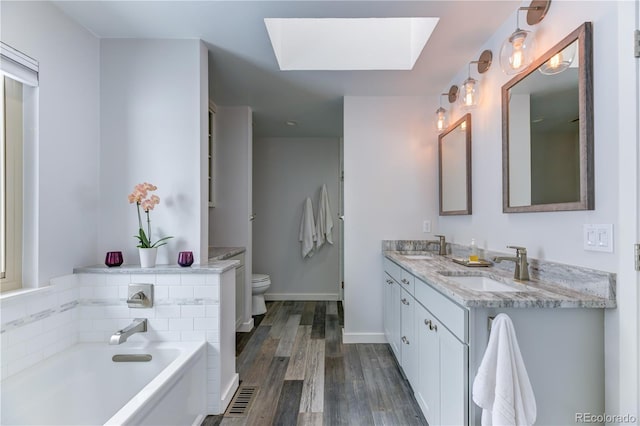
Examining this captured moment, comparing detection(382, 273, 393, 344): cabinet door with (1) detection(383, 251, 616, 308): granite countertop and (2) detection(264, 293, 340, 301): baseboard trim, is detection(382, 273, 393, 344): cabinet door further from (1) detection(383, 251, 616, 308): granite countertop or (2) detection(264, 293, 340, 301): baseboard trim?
(2) detection(264, 293, 340, 301): baseboard trim

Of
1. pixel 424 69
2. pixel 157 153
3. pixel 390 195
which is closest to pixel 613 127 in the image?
pixel 424 69

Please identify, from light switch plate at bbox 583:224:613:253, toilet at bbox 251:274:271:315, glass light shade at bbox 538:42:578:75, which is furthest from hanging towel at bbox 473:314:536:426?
toilet at bbox 251:274:271:315

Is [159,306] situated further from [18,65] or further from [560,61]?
[560,61]

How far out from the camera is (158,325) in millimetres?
1929

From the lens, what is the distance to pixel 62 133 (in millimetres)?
1828

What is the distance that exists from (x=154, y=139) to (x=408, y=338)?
2140 millimetres

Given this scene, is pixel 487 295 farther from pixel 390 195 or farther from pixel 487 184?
pixel 390 195

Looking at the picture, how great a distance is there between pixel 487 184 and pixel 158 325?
7.54ft

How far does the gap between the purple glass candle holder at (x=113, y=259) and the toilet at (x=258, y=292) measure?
1.92 metres

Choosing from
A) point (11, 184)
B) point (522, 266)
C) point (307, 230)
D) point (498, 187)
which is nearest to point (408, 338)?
point (522, 266)

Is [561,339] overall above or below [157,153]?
below

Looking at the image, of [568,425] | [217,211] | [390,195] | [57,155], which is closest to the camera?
[568,425]

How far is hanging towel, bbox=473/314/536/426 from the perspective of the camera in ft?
3.61

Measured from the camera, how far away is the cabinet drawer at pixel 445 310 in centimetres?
129
